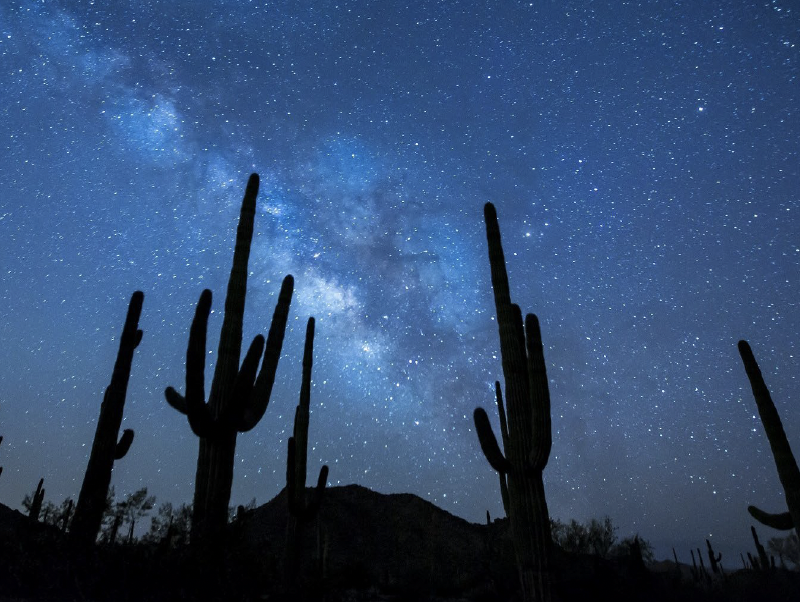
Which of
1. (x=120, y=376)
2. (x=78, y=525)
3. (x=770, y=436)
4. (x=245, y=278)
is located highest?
(x=245, y=278)

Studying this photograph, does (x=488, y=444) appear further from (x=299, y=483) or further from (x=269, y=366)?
(x=299, y=483)

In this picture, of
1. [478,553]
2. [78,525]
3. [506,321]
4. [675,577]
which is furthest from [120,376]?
[478,553]

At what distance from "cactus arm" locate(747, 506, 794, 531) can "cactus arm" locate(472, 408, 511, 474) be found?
24.1 feet

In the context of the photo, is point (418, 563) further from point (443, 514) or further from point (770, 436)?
point (770, 436)

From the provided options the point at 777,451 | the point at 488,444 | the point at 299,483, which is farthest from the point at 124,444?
the point at 777,451

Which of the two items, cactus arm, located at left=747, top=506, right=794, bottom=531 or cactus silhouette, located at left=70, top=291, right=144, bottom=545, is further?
cactus arm, located at left=747, top=506, right=794, bottom=531

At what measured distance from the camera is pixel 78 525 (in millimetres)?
8883

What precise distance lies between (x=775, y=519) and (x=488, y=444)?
8.05 metres

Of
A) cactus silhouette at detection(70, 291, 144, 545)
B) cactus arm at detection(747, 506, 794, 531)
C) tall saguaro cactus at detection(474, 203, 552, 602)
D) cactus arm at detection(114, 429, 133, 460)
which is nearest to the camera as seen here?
tall saguaro cactus at detection(474, 203, 552, 602)

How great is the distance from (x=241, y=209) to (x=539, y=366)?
593cm

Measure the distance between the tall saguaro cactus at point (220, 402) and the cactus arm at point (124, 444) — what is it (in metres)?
3.87

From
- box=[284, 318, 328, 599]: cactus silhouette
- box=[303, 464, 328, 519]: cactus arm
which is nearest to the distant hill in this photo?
box=[284, 318, 328, 599]: cactus silhouette

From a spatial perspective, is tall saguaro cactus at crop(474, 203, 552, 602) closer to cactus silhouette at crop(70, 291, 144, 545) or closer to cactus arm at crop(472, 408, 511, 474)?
cactus arm at crop(472, 408, 511, 474)

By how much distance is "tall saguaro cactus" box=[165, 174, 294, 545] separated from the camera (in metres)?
7.44
